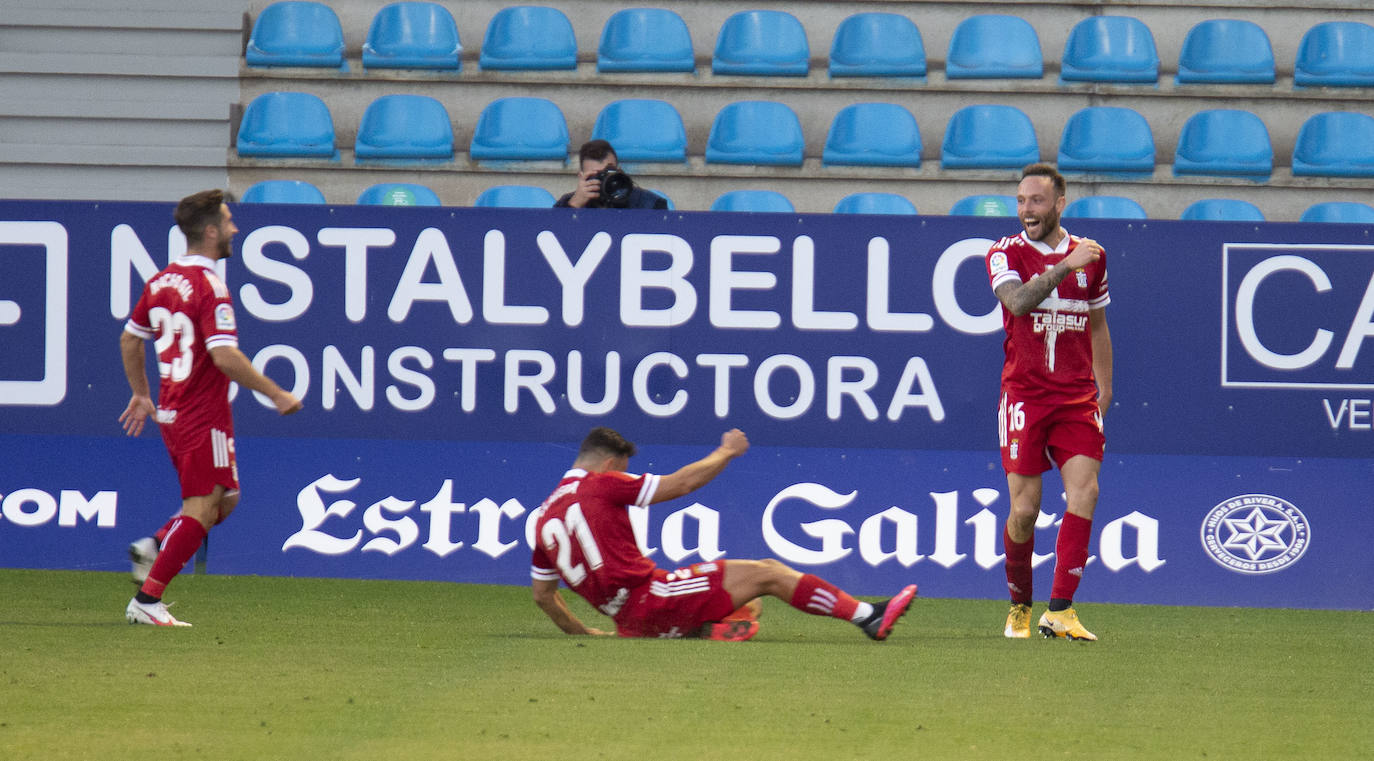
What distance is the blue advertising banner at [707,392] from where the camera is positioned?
7.79 meters

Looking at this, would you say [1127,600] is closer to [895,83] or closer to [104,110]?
[895,83]

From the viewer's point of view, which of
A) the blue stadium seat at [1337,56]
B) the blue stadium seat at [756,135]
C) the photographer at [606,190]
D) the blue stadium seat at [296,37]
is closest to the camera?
the photographer at [606,190]

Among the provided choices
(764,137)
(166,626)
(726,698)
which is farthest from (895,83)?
(726,698)

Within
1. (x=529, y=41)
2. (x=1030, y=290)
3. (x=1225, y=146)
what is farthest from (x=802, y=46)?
(x=1030, y=290)

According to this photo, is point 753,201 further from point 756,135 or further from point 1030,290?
point 1030,290

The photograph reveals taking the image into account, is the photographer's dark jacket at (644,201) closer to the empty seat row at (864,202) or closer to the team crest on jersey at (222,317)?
the empty seat row at (864,202)

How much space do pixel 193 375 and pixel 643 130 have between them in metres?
5.57

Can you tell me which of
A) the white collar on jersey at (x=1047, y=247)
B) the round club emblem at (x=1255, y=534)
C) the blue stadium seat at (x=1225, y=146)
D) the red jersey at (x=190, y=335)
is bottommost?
the round club emblem at (x=1255, y=534)

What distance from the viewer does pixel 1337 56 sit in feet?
38.2

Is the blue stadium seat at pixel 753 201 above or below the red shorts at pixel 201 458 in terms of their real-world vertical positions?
above

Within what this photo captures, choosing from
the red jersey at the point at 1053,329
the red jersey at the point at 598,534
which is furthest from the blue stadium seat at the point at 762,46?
the red jersey at the point at 598,534

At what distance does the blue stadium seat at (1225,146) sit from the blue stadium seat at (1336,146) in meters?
0.24

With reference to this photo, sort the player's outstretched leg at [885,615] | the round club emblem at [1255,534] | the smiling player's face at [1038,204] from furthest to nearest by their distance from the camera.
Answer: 1. the round club emblem at [1255,534]
2. the smiling player's face at [1038,204]
3. the player's outstretched leg at [885,615]

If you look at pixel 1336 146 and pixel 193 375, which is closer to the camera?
pixel 193 375
